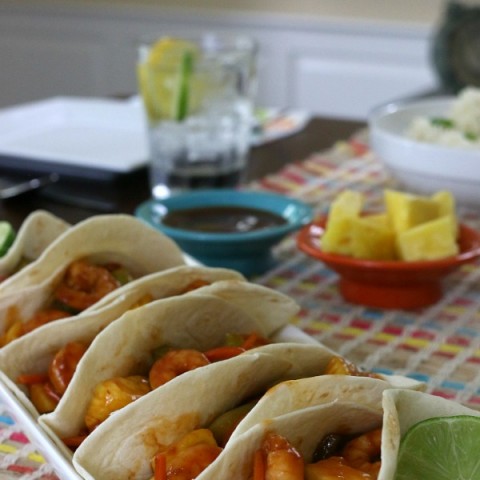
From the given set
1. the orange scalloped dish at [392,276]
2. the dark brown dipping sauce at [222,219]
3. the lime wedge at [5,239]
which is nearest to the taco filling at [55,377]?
the lime wedge at [5,239]

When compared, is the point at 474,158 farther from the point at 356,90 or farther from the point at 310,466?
the point at 356,90

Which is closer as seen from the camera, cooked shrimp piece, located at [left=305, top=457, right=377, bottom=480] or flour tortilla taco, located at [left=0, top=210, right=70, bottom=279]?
cooked shrimp piece, located at [left=305, top=457, right=377, bottom=480]

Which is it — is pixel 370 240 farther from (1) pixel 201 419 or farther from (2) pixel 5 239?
(1) pixel 201 419

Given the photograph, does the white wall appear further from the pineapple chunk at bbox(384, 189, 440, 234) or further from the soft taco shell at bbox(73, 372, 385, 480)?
the soft taco shell at bbox(73, 372, 385, 480)

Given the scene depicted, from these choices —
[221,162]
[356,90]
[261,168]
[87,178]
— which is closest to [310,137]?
[261,168]

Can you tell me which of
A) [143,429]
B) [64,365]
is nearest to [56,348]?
[64,365]

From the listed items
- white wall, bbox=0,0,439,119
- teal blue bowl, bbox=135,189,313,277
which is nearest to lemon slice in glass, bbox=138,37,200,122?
teal blue bowl, bbox=135,189,313,277

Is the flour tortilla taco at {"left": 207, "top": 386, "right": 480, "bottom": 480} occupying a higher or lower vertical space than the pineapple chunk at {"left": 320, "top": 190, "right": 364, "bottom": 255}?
higher
